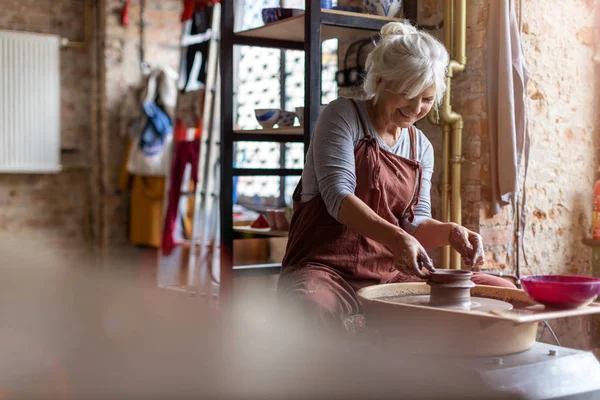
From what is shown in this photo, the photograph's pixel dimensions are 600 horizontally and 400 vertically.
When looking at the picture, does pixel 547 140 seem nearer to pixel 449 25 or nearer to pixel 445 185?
pixel 445 185

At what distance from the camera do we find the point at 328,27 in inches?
126

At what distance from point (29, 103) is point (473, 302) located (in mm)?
5160

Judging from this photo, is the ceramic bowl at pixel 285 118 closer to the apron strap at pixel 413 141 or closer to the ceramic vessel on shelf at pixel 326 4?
the ceramic vessel on shelf at pixel 326 4

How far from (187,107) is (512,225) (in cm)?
282

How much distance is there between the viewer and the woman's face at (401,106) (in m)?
2.28

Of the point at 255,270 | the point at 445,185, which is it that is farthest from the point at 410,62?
the point at 255,270

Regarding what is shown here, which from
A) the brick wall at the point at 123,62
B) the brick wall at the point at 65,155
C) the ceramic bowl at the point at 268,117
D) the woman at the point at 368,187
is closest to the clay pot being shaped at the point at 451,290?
the woman at the point at 368,187

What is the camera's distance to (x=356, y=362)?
0.39 m

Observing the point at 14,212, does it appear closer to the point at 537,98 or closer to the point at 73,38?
the point at 73,38

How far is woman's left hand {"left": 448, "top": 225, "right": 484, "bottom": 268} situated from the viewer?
7.11ft

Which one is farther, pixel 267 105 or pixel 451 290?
Result: pixel 267 105

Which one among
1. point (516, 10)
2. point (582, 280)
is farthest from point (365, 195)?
point (516, 10)

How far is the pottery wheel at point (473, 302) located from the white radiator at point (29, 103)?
193 inches

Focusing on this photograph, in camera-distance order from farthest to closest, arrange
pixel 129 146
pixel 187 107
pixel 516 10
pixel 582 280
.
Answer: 1. pixel 129 146
2. pixel 187 107
3. pixel 516 10
4. pixel 582 280
